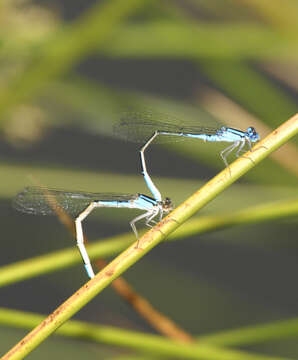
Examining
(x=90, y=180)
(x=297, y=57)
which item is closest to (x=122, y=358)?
(x=90, y=180)

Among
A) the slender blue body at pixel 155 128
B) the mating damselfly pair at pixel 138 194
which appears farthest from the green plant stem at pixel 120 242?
the slender blue body at pixel 155 128

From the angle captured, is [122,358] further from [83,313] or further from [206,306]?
[83,313]

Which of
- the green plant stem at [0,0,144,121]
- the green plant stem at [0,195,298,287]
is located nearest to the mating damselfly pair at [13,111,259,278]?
the green plant stem at [0,195,298,287]

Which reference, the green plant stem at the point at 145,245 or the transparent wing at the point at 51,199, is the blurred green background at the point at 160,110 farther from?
the green plant stem at the point at 145,245

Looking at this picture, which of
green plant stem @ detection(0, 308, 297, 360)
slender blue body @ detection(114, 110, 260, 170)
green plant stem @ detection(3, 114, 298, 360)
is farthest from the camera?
slender blue body @ detection(114, 110, 260, 170)

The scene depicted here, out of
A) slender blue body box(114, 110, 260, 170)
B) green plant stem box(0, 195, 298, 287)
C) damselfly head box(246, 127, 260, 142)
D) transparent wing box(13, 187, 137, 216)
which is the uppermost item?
slender blue body box(114, 110, 260, 170)

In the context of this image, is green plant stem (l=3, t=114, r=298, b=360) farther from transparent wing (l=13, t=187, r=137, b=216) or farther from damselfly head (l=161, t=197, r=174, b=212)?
transparent wing (l=13, t=187, r=137, b=216)
